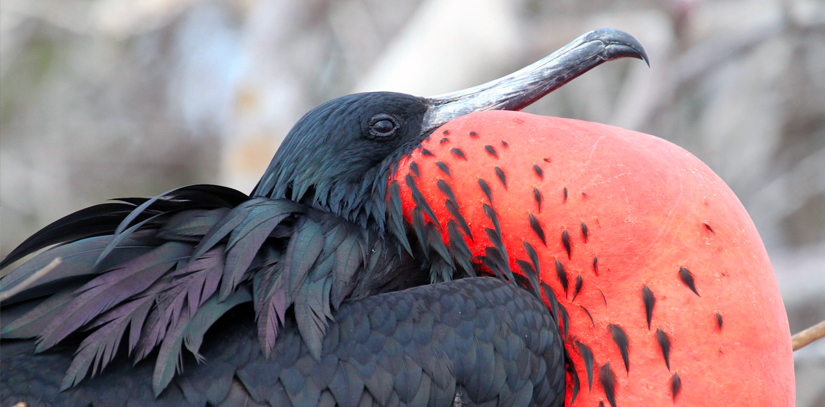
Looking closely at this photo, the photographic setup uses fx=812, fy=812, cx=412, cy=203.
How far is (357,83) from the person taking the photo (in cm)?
561

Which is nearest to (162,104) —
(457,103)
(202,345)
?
(457,103)

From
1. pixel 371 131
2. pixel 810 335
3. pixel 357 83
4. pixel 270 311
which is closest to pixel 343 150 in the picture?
pixel 371 131

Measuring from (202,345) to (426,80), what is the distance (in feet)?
11.9

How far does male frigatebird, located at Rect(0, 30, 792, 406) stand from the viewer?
4.40 ft

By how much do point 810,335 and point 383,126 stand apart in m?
1.07

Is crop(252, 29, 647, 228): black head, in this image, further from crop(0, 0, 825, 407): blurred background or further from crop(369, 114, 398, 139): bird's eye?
crop(0, 0, 825, 407): blurred background

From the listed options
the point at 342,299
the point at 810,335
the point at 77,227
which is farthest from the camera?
the point at 810,335

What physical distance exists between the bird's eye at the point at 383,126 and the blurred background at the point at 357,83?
77.0 inches

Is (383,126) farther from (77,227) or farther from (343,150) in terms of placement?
(77,227)

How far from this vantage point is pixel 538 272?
1.53 meters

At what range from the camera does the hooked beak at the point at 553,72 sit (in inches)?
75.2

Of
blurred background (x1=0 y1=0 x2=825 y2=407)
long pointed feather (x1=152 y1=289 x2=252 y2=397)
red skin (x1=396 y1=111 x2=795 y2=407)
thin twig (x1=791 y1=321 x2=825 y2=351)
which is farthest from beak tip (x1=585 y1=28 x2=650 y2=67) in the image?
blurred background (x1=0 y1=0 x2=825 y2=407)

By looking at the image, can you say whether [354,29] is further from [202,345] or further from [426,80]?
[202,345]

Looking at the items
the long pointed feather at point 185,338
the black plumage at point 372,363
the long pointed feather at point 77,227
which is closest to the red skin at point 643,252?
the black plumage at point 372,363
